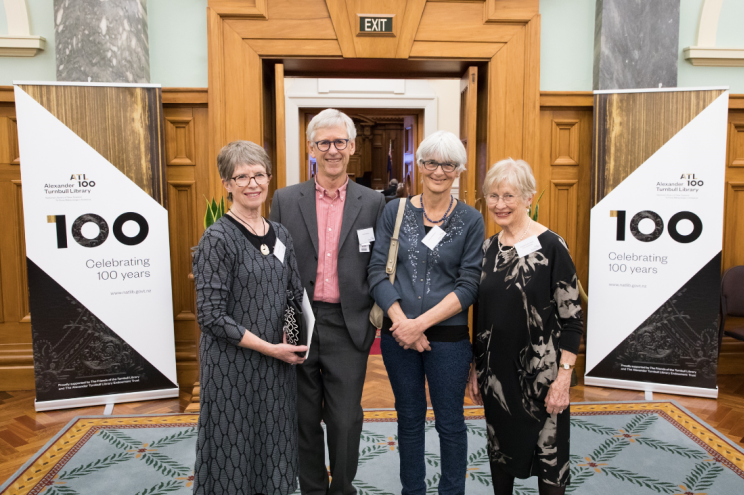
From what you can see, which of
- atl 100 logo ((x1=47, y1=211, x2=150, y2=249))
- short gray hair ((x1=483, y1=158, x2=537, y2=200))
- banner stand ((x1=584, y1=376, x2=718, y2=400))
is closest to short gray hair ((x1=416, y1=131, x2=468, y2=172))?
short gray hair ((x1=483, y1=158, x2=537, y2=200))

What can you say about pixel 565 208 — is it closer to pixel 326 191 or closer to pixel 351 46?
pixel 351 46

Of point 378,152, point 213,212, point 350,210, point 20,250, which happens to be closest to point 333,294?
point 350,210

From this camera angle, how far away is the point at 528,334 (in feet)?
5.70

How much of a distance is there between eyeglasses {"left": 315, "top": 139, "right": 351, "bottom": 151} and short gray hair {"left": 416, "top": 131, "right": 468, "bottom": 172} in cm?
32

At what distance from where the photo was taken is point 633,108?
358 centimetres

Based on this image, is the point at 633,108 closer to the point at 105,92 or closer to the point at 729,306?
the point at 729,306

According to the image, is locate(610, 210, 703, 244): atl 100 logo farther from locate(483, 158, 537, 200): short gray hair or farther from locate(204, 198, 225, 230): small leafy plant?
locate(204, 198, 225, 230): small leafy plant

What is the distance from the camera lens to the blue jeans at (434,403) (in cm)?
191

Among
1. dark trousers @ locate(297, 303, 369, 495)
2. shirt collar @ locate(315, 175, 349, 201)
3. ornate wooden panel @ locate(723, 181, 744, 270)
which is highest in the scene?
shirt collar @ locate(315, 175, 349, 201)

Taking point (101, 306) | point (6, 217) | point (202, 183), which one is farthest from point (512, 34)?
point (6, 217)

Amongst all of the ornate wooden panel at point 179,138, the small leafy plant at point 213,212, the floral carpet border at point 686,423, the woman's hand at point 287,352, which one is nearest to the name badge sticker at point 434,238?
the woman's hand at point 287,352

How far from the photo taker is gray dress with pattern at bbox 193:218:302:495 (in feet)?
5.31

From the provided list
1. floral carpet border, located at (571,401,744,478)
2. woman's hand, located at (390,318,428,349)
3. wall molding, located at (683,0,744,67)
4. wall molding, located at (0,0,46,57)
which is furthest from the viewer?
wall molding, located at (683,0,744,67)

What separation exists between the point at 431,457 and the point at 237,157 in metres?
1.91
